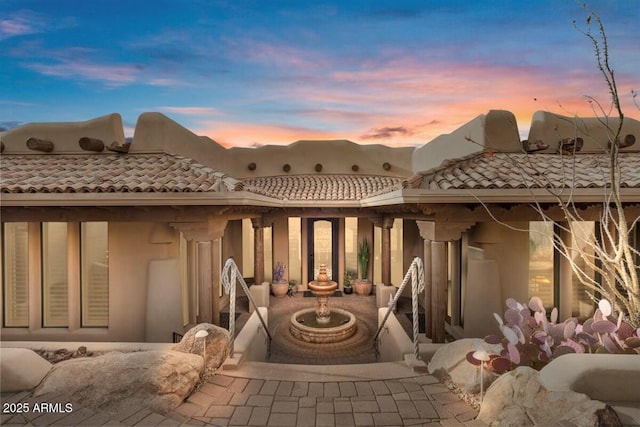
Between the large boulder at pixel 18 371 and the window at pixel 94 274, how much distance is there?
127 inches

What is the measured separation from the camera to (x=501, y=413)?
11.0ft

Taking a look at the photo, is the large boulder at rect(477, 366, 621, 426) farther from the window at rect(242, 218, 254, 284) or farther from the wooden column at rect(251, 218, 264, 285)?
the window at rect(242, 218, 254, 284)

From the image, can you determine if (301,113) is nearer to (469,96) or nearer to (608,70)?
(469,96)

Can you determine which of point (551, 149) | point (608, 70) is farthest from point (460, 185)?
point (551, 149)

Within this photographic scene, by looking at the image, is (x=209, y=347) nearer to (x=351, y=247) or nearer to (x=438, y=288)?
(x=438, y=288)

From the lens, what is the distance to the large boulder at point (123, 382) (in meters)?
3.78

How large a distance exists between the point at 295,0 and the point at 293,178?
7.51m

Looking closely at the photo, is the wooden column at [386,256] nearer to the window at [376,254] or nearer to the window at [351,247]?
the window at [376,254]

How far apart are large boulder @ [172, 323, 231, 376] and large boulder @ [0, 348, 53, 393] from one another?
5.72ft

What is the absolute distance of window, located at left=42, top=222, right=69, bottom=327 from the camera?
707 cm

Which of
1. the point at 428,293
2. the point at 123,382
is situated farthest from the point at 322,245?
the point at 123,382

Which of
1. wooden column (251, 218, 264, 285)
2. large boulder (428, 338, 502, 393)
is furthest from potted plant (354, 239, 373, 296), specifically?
large boulder (428, 338, 502, 393)

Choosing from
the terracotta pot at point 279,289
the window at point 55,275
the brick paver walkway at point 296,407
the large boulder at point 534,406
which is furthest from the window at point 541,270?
the window at point 55,275

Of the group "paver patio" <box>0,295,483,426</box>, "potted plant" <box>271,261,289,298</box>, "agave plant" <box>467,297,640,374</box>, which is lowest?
"potted plant" <box>271,261,289,298</box>
